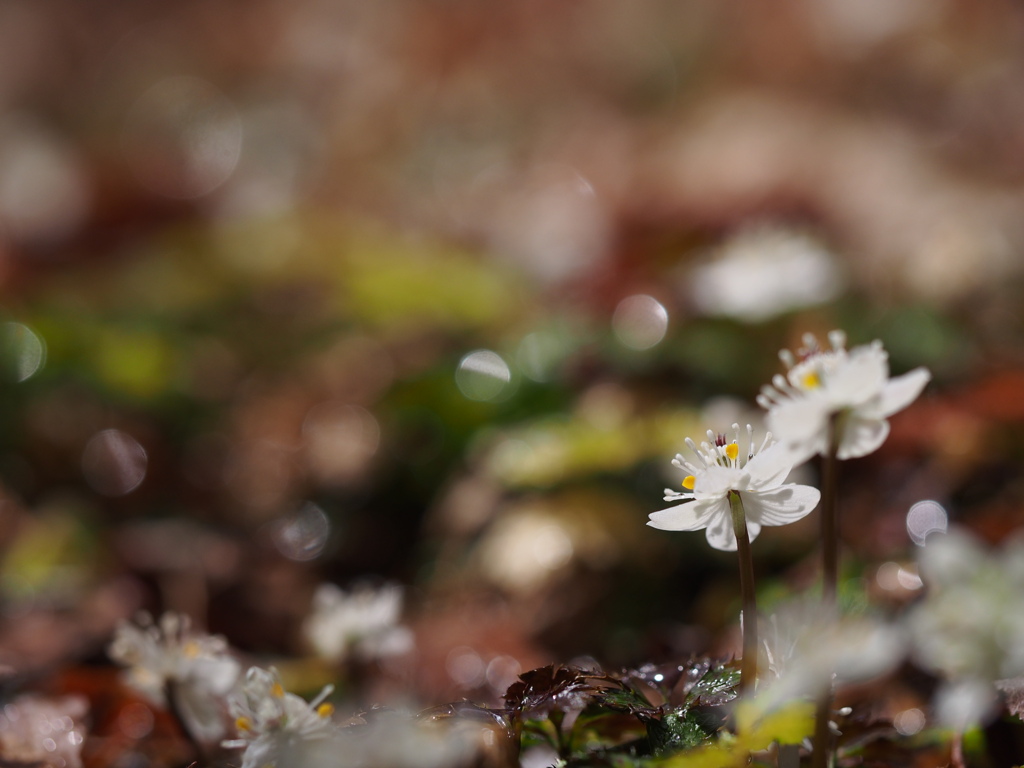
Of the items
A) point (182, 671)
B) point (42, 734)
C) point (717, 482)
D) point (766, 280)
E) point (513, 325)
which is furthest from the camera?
point (513, 325)

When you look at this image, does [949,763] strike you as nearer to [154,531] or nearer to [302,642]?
[302,642]

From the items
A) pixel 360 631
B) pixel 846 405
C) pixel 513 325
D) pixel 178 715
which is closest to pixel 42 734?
pixel 178 715


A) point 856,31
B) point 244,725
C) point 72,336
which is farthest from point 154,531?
point 856,31

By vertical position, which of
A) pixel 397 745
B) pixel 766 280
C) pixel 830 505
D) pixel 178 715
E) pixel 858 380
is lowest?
pixel 397 745

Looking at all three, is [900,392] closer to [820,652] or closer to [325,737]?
[820,652]

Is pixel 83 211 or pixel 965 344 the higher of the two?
pixel 83 211

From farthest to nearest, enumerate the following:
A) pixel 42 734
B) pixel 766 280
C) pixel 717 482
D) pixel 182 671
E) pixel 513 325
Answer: pixel 513 325
pixel 766 280
pixel 42 734
pixel 182 671
pixel 717 482

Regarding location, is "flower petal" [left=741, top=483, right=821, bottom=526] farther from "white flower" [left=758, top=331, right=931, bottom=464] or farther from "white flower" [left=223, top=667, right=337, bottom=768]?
"white flower" [left=223, top=667, right=337, bottom=768]
